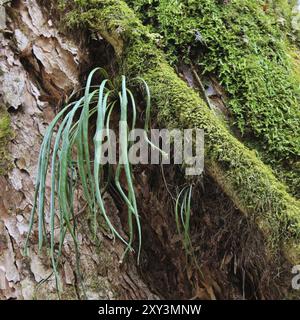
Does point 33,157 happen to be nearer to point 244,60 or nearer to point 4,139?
point 4,139

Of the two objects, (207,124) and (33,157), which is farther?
(33,157)

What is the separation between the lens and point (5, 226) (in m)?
1.42

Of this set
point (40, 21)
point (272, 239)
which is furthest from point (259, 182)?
point (40, 21)

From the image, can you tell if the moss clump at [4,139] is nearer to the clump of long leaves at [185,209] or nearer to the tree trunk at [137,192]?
the tree trunk at [137,192]

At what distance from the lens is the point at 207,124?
4.27 ft

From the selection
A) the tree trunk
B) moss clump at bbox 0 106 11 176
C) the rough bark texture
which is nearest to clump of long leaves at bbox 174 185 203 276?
the tree trunk

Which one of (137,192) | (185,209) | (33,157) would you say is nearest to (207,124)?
(185,209)

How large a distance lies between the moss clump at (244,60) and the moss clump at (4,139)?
0.57 m

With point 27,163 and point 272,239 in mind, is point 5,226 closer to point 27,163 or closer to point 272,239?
point 27,163

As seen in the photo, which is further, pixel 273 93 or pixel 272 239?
pixel 273 93

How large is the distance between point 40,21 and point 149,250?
2.98 ft

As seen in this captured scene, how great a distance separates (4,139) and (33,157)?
11cm

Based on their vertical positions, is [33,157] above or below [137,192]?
above

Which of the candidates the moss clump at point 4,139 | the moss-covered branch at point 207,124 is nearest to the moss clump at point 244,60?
the moss-covered branch at point 207,124
